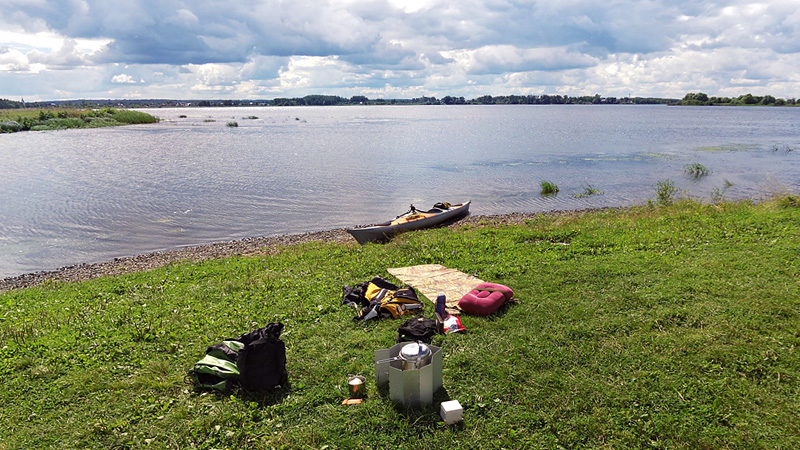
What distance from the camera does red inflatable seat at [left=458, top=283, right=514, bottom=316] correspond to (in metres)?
8.34

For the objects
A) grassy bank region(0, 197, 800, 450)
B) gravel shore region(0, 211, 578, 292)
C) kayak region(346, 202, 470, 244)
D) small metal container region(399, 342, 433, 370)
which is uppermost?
small metal container region(399, 342, 433, 370)

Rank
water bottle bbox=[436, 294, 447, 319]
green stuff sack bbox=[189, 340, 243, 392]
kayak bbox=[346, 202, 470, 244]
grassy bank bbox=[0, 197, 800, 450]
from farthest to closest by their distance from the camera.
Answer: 1. kayak bbox=[346, 202, 470, 244]
2. water bottle bbox=[436, 294, 447, 319]
3. green stuff sack bbox=[189, 340, 243, 392]
4. grassy bank bbox=[0, 197, 800, 450]

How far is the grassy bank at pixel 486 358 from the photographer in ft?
17.8

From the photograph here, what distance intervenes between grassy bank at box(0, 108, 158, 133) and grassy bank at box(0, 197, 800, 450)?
319ft

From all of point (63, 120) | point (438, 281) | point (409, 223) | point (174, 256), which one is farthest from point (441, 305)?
point (63, 120)

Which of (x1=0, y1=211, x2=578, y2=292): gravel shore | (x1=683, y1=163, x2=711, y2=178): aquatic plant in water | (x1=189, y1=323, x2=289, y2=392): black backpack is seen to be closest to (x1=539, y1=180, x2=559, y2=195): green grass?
(x1=0, y1=211, x2=578, y2=292): gravel shore

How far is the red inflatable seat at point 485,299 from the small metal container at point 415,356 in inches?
102

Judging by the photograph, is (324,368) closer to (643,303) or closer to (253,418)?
(253,418)

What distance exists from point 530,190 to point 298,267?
82.0ft

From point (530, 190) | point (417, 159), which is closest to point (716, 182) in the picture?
point (530, 190)

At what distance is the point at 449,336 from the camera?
25.2ft

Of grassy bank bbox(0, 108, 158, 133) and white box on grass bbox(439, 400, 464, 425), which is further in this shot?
grassy bank bbox(0, 108, 158, 133)

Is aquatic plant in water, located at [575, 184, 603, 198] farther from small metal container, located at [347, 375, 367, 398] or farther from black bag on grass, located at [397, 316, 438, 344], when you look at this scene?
small metal container, located at [347, 375, 367, 398]

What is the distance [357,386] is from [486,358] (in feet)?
6.47
